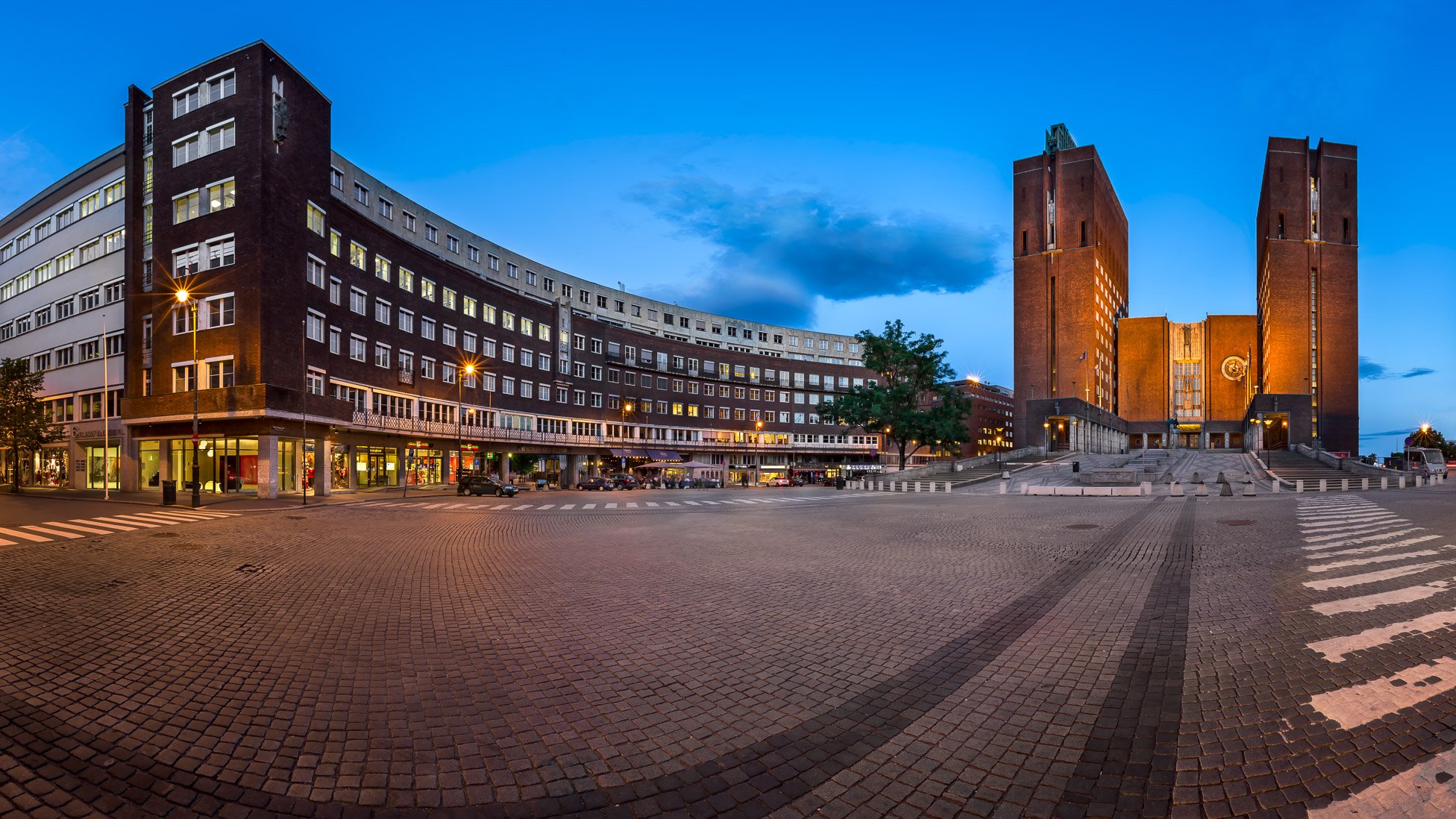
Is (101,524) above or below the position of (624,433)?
below

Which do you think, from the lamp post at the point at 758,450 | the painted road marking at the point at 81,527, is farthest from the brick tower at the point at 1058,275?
the painted road marking at the point at 81,527

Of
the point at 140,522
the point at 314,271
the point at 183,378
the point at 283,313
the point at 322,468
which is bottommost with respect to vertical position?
the point at 140,522

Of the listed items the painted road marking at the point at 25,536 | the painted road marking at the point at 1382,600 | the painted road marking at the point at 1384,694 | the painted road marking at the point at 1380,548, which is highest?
the painted road marking at the point at 1384,694

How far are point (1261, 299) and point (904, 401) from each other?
10335cm

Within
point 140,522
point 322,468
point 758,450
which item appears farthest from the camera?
point 758,450

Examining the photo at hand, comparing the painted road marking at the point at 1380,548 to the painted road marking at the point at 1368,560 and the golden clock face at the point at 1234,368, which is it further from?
the golden clock face at the point at 1234,368

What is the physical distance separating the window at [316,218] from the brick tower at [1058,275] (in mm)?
Result: 87520

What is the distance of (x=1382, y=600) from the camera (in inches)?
331

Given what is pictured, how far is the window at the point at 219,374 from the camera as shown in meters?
35.5

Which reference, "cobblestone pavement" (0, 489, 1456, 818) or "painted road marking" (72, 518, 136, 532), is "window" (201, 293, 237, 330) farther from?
"cobblestone pavement" (0, 489, 1456, 818)

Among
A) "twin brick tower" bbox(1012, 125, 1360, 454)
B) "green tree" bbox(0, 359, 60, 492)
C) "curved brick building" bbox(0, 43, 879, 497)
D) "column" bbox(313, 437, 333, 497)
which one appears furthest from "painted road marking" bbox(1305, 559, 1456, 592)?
"twin brick tower" bbox(1012, 125, 1360, 454)

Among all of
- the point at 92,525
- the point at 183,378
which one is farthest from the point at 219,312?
the point at 92,525

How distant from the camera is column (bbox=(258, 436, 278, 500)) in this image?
34.3 metres

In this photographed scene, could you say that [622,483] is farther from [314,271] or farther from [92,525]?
[92,525]
